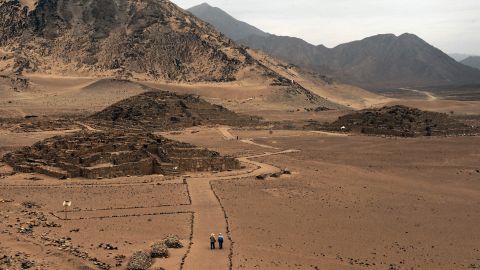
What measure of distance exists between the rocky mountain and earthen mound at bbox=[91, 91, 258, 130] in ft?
139

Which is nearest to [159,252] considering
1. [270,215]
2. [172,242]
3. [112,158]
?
[172,242]

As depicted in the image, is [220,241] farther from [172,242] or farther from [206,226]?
[206,226]

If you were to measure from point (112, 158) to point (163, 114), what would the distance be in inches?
1509

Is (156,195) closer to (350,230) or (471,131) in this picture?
(350,230)

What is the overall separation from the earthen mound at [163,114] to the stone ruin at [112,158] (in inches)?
1170

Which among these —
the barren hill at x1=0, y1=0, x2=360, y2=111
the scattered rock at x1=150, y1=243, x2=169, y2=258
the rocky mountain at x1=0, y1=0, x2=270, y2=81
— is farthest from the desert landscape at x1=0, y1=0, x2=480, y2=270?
the rocky mountain at x1=0, y1=0, x2=270, y2=81

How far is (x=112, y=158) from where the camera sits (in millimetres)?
35281

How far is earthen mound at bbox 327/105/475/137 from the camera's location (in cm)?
6662

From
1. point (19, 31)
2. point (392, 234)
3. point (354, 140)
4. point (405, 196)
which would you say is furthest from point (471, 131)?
point (19, 31)

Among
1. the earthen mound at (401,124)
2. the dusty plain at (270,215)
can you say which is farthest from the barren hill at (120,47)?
the dusty plain at (270,215)

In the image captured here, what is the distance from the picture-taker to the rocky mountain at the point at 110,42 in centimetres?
12056

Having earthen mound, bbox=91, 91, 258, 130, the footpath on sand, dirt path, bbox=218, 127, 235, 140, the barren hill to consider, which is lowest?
the footpath on sand

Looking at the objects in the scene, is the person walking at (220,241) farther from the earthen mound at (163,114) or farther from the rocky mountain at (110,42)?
the rocky mountain at (110,42)

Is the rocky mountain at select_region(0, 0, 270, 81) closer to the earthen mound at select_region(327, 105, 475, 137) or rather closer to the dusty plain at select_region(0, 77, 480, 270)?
the earthen mound at select_region(327, 105, 475, 137)
